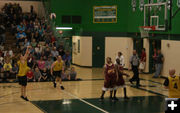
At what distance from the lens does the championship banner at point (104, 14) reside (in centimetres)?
2703

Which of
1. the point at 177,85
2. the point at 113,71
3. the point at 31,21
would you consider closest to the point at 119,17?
the point at 31,21

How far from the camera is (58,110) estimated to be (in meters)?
12.5

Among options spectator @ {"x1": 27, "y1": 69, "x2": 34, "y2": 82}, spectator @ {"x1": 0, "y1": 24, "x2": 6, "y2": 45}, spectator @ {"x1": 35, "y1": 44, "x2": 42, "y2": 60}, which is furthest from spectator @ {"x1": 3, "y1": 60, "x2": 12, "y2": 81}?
spectator @ {"x1": 0, "y1": 24, "x2": 6, "y2": 45}

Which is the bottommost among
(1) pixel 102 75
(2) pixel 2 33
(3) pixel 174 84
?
(1) pixel 102 75

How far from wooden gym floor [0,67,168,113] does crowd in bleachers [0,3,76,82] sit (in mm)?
1141

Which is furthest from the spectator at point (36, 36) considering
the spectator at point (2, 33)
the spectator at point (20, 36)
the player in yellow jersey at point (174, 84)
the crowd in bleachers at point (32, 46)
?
the player in yellow jersey at point (174, 84)

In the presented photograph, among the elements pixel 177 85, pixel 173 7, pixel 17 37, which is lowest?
pixel 177 85

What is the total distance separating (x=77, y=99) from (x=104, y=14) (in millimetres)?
13780

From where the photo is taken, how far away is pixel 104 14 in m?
27.3

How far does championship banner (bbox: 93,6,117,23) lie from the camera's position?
1064 inches

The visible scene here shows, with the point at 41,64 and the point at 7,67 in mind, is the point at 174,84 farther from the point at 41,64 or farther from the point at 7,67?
the point at 7,67

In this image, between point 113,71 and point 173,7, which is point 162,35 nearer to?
point 173,7

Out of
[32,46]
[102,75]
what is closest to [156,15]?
[102,75]

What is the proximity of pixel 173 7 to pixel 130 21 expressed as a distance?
5.52 m
